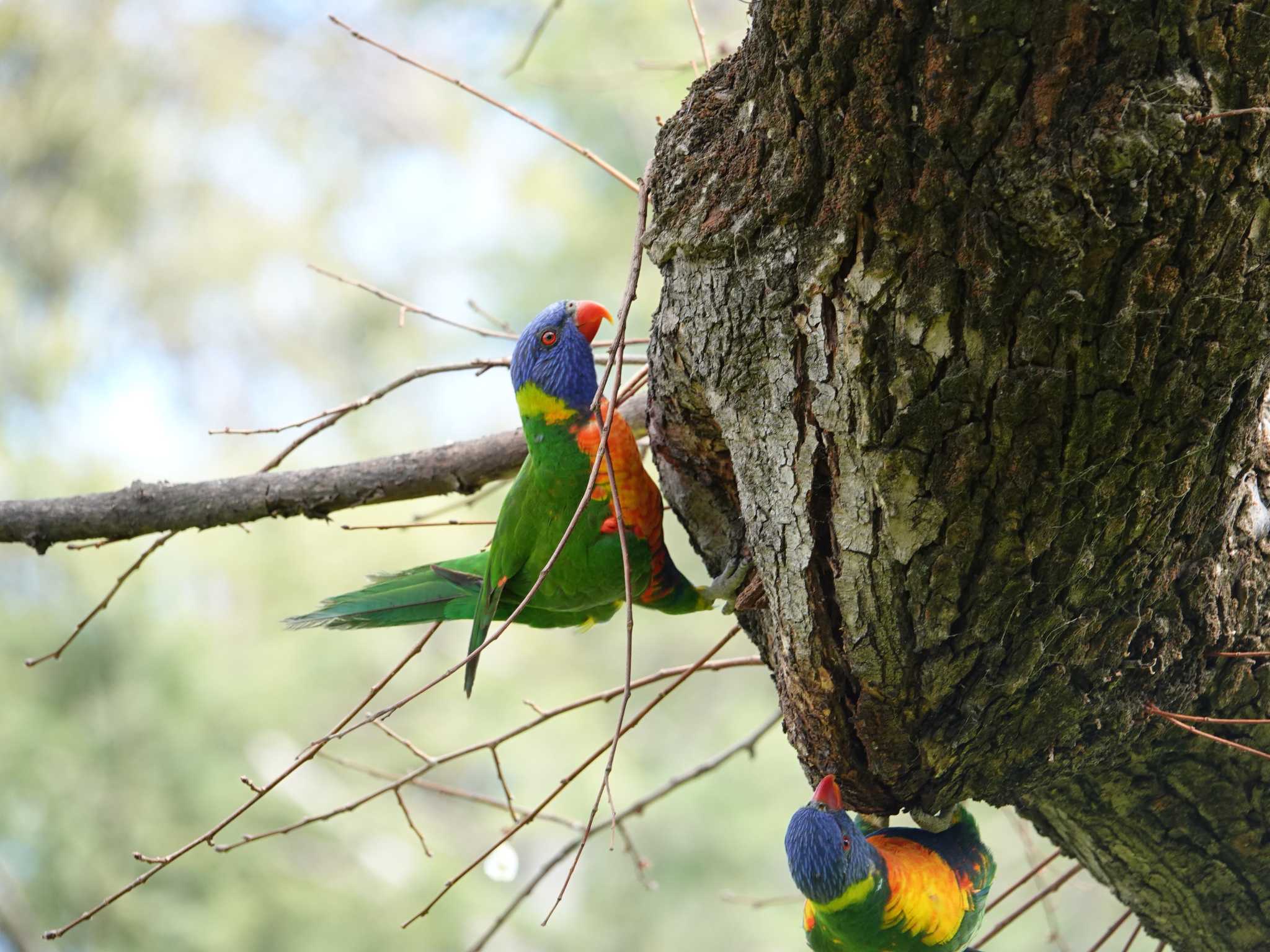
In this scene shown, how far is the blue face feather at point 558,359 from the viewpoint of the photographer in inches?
79.1

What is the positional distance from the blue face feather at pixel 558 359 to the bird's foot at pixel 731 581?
1.53 feet

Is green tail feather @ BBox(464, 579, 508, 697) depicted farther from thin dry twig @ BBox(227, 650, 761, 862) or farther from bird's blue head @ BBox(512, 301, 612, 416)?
bird's blue head @ BBox(512, 301, 612, 416)

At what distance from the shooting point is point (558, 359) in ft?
6.65

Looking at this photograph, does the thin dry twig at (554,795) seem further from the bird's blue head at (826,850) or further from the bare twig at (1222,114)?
the bare twig at (1222,114)

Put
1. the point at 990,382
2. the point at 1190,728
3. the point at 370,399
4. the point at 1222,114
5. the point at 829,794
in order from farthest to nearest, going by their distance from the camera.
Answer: the point at 370,399 < the point at 829,794 < the point at 1190,728 < the point at 990,382 < the point at 1222,114

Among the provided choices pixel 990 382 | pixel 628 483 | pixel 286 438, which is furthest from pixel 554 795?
pixel 286 438

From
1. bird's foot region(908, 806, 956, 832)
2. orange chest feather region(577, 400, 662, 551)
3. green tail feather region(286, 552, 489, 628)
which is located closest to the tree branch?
green tail feather region(286, 552, 489, 628)

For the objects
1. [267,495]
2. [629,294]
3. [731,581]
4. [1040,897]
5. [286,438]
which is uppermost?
[629,294]

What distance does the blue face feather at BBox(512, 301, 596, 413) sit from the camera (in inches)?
79.1

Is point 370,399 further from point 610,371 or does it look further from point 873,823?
point 873,823

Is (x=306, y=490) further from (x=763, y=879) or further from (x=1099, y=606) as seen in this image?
(x=763, y=879)

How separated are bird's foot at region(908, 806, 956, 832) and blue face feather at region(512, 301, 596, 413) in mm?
1070

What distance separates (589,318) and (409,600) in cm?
77

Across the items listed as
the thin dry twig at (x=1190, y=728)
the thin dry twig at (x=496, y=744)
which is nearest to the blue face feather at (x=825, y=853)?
the thin dry twig at (x=496, y=744)
